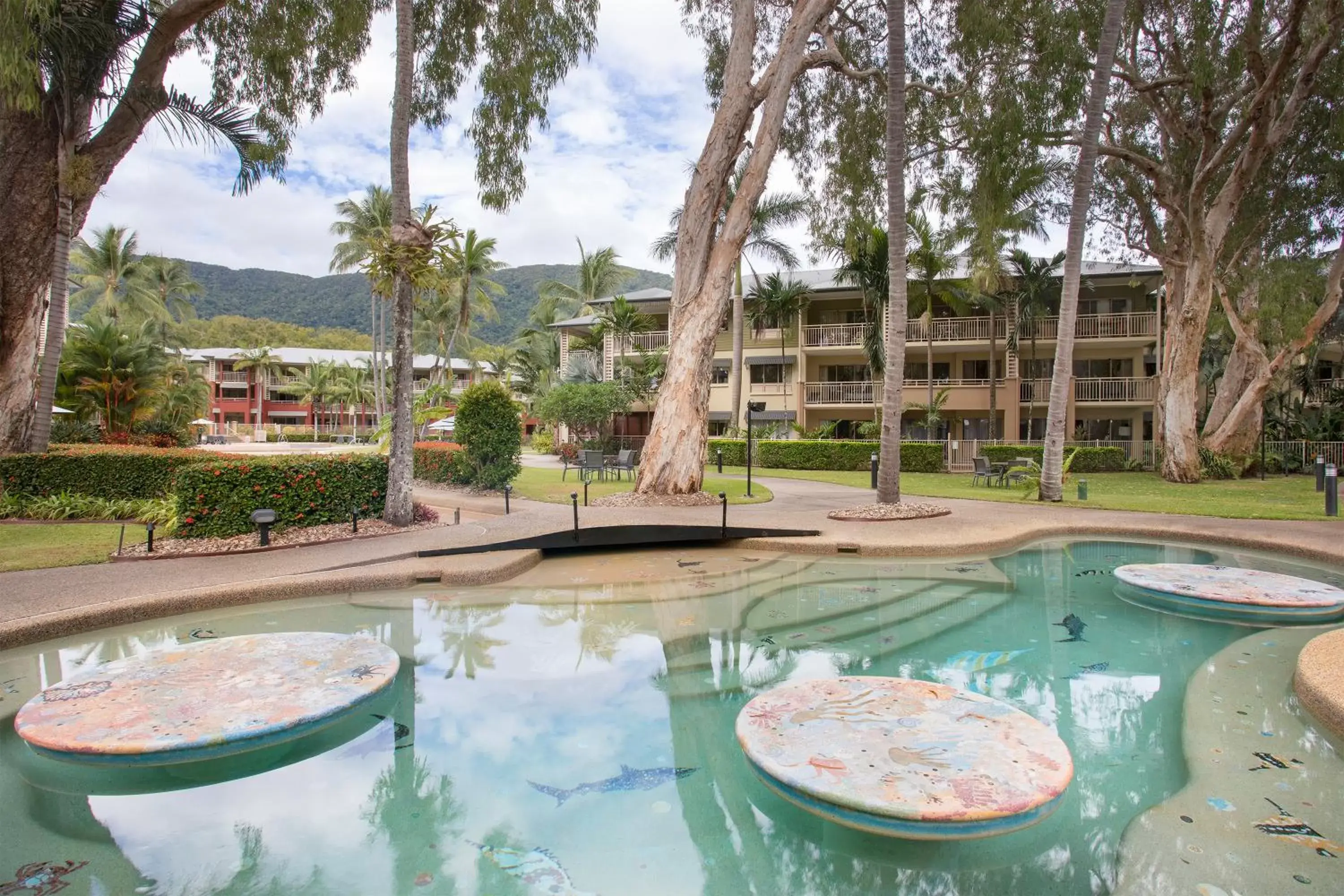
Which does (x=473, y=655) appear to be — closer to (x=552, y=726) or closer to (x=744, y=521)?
(x=552, y=726)

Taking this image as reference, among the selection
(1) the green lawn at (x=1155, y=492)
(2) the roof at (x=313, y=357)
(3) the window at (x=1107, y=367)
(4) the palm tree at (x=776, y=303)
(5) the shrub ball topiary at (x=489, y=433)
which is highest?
(2) the roof at (x=313, y=357)

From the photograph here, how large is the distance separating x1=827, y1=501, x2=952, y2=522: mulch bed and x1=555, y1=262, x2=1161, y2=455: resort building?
1514 cm

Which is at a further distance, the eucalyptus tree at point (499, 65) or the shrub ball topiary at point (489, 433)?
the shrub ball topiary at point (489, 433)

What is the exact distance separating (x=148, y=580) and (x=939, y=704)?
7.76 metres

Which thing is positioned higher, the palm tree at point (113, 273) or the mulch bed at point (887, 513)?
the palm tree at point (113, 273)

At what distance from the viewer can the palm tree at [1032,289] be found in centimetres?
2770

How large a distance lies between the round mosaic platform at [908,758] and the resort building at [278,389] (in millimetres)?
62199

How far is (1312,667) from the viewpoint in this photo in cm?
500

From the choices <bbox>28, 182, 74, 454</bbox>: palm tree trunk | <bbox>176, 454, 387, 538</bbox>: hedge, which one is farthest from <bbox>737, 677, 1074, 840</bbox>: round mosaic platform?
<bbox>28, 182, 74, 454</bbox>: palm tree trunk

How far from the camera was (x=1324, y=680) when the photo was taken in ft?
15.5

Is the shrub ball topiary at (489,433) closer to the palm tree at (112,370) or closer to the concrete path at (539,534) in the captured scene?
the concrete path at (539,534)

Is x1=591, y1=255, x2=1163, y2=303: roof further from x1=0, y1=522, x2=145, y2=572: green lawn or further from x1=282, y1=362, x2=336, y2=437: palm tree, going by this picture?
x1=282, y1=362, x2=336, y2=437: palm tree

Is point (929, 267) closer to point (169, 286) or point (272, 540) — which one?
point (272, 540)

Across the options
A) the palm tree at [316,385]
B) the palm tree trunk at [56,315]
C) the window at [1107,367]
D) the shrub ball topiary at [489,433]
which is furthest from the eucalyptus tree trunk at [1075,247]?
the palm tree at [316,385]
